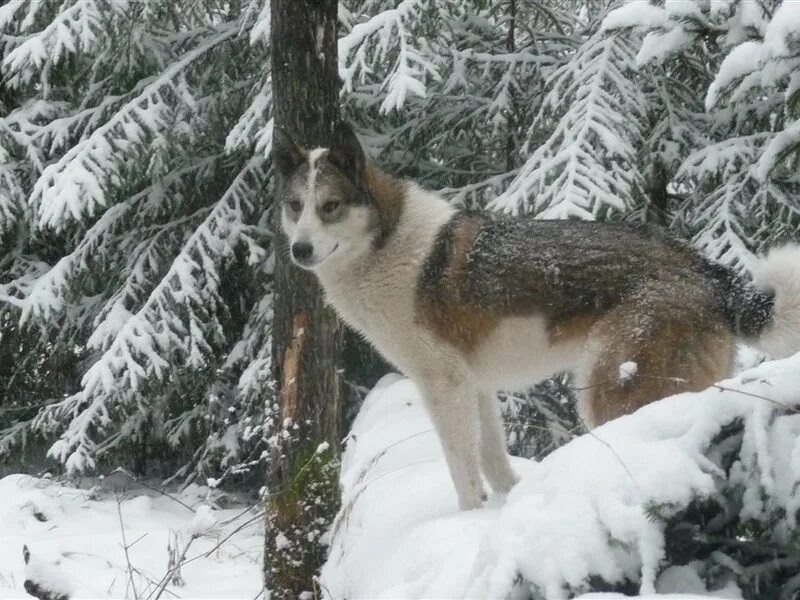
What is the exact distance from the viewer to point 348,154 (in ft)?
15.6

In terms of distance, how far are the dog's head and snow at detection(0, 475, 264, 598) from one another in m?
1.43

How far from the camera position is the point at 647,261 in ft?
14.0

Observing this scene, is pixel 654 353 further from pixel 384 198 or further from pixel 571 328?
pixel 384 198

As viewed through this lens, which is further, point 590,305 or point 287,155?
point 287,155

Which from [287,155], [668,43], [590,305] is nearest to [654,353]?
[590,305]

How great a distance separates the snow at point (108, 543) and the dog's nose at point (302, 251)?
4.16 ft

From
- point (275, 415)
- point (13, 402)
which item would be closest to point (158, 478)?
point (13, 402)

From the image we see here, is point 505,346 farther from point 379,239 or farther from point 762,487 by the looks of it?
point 762,487

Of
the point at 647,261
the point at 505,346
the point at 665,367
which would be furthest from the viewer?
the point at 505,346

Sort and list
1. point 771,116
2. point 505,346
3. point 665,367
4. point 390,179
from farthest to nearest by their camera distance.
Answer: point 771,116 < point 390,179 < point 505,346 < point 665,367

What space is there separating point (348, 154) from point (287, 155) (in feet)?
1.14

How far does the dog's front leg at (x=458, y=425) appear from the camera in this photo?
Result: 4438mm

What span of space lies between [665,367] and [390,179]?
1.85 metres

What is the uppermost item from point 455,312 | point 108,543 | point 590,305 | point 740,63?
point 740,63
